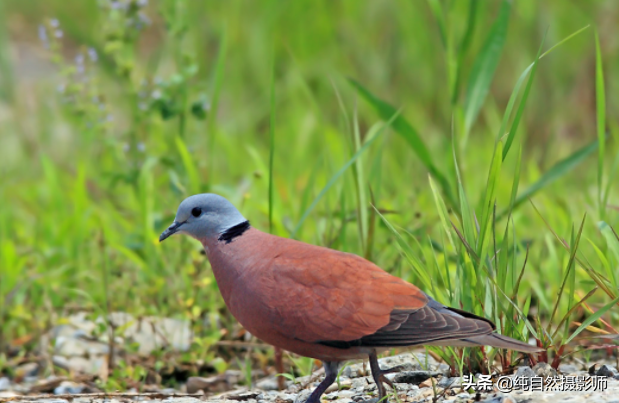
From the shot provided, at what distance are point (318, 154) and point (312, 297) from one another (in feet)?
12.5

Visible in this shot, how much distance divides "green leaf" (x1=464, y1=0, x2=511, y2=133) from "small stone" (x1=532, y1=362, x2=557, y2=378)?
1575 millimetres

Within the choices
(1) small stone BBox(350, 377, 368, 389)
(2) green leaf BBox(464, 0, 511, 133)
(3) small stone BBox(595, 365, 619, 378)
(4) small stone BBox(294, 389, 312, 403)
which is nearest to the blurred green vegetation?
(2) green leaf BBox(464, 0, 511, 133)

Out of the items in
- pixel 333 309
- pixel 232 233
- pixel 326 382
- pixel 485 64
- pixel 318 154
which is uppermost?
pixel 485 64

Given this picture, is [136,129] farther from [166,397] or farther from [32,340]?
[166,397]

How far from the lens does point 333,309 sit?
8.63 ft

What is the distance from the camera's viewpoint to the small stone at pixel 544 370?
271 centimetres

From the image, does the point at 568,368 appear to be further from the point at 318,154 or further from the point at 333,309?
the point at 318,154

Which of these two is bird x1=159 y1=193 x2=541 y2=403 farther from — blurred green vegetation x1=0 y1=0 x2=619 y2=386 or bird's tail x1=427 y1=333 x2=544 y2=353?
blurred green vegetation x1=0 y1=0 x2=619 y2=386

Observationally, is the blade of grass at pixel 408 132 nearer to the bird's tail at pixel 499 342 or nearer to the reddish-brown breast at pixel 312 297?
the reddish-brown breast at pixel 312 297

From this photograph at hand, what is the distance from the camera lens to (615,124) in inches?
256

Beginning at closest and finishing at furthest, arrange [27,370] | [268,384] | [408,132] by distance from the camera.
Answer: [268,384], [27,370], [408,132]

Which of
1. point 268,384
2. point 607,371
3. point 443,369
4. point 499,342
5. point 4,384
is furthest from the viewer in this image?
point 4,384

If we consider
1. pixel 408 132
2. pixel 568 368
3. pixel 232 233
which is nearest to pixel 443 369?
pixel 568 368

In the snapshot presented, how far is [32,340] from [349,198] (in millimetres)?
1728
